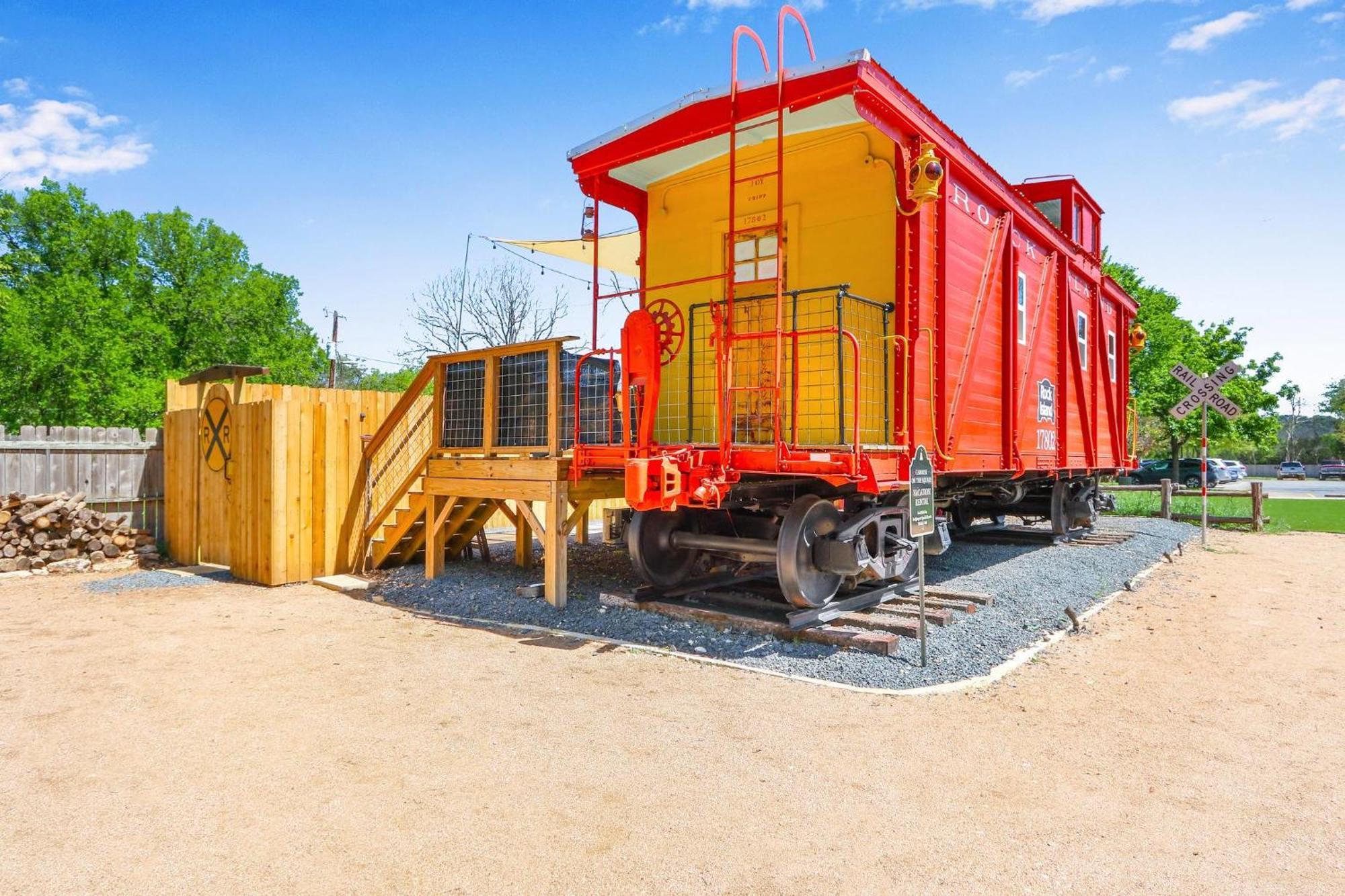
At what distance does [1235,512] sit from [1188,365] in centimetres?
1363

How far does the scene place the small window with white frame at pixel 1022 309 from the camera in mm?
8484

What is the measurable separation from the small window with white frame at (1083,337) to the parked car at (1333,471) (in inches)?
2021

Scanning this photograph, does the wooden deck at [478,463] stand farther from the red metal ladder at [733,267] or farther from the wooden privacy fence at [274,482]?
the red metal ladder at [733,267]

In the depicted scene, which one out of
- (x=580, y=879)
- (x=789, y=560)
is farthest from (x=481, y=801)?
(x=789, y=560)

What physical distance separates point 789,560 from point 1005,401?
3.55m

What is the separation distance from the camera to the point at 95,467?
10.5m

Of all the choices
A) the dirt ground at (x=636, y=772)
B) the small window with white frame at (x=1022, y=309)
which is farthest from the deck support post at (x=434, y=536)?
the small window with white frame at (x=1022, y=309)

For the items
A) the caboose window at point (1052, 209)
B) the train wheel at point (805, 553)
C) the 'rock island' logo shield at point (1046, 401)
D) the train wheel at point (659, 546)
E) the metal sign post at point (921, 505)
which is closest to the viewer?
the metal sign post at point (921, 505)

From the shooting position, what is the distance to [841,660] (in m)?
5.35

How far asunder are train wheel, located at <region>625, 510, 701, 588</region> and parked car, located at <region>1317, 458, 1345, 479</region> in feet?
189

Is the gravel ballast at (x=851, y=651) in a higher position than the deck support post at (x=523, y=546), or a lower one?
lower

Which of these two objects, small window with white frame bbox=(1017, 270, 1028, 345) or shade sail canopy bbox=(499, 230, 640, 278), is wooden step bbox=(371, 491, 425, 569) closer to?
shade sail canopy bbox=(499, 230, 640, 278)

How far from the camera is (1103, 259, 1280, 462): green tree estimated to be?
1036 inches

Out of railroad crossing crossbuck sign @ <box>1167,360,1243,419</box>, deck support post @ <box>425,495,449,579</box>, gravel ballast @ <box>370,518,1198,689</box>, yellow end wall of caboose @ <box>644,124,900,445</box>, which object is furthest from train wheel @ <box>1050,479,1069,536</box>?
deck support post @ <box>425,495,449,579</box>
